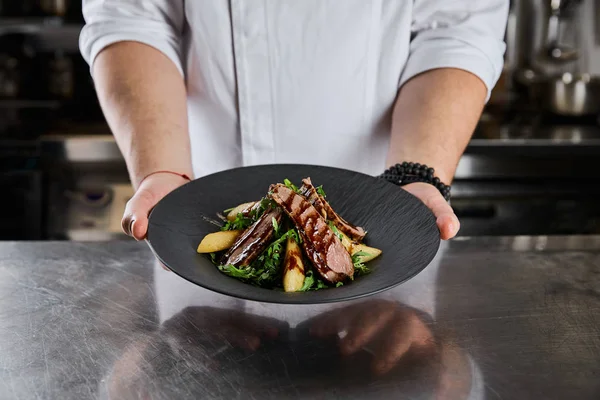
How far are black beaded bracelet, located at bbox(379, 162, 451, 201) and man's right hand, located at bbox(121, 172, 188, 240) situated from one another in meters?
0.42

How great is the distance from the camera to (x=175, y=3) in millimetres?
1680

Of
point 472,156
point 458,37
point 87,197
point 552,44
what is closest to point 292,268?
point 458,37

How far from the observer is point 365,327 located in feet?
3.44

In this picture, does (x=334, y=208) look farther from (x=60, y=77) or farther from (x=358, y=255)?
(x=60, y=77)

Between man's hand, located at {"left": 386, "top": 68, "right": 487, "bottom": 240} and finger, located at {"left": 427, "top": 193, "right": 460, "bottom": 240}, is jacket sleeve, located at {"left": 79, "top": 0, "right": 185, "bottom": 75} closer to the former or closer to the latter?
man's hand, located at {"left": 386, "top": 68, "right": 487, "bottom": 240}

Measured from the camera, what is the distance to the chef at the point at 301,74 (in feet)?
5.07

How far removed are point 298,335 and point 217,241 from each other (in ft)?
0.70

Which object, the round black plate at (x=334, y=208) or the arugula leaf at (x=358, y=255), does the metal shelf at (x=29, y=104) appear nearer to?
the round black plate at (x=334, y=208)

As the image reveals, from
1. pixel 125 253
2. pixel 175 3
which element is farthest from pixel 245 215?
pixel 175 3

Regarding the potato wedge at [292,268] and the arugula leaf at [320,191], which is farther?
the arugula leaf at [320,191]

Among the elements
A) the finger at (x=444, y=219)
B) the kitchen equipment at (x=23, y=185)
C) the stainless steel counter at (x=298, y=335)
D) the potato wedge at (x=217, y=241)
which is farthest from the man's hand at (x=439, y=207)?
the kitchen equipment at (x=23, y=185)

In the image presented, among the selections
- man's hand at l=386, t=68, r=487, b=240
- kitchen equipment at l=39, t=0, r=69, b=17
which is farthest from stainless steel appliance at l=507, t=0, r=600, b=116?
kitchen equipment at l=39, t=0, r=69, b=17

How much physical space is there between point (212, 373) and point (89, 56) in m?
1.04

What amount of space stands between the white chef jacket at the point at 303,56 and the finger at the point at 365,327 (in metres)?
0.70
